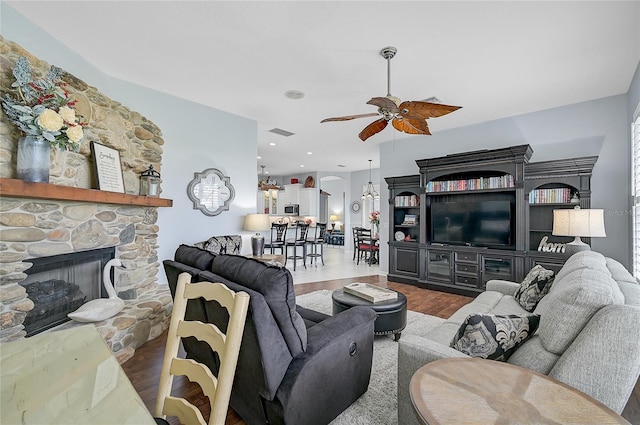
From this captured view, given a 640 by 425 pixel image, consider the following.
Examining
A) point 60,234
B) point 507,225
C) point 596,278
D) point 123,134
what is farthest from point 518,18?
point 60,234

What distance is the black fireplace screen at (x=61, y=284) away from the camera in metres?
2.30

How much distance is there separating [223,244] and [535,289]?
3.92 m

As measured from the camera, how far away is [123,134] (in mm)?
3209

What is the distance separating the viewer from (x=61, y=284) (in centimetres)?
255

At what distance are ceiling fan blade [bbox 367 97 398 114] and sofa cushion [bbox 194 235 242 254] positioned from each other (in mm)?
2965

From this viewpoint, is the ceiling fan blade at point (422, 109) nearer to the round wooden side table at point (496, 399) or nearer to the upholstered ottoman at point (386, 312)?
the upholstered ottoman at point (386, 312)

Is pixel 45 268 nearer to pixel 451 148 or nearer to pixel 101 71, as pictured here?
pixel 101 71

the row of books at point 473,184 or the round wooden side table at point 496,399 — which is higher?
the row of books at point 473,184

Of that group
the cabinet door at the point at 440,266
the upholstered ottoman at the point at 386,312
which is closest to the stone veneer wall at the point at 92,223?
the upholstered ottoman at the point at 386,312

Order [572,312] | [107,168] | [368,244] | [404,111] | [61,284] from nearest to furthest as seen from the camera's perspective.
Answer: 1. [572,312]
2. [61,284]
3. [404,111]
4. [107,168]
5. [368,244]

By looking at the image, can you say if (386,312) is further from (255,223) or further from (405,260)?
(405,260)

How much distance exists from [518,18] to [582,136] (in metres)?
2.76

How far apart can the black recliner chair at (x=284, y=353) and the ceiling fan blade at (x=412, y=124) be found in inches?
81.0

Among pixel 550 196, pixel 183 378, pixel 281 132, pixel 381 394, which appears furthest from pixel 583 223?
pixel 281 132
